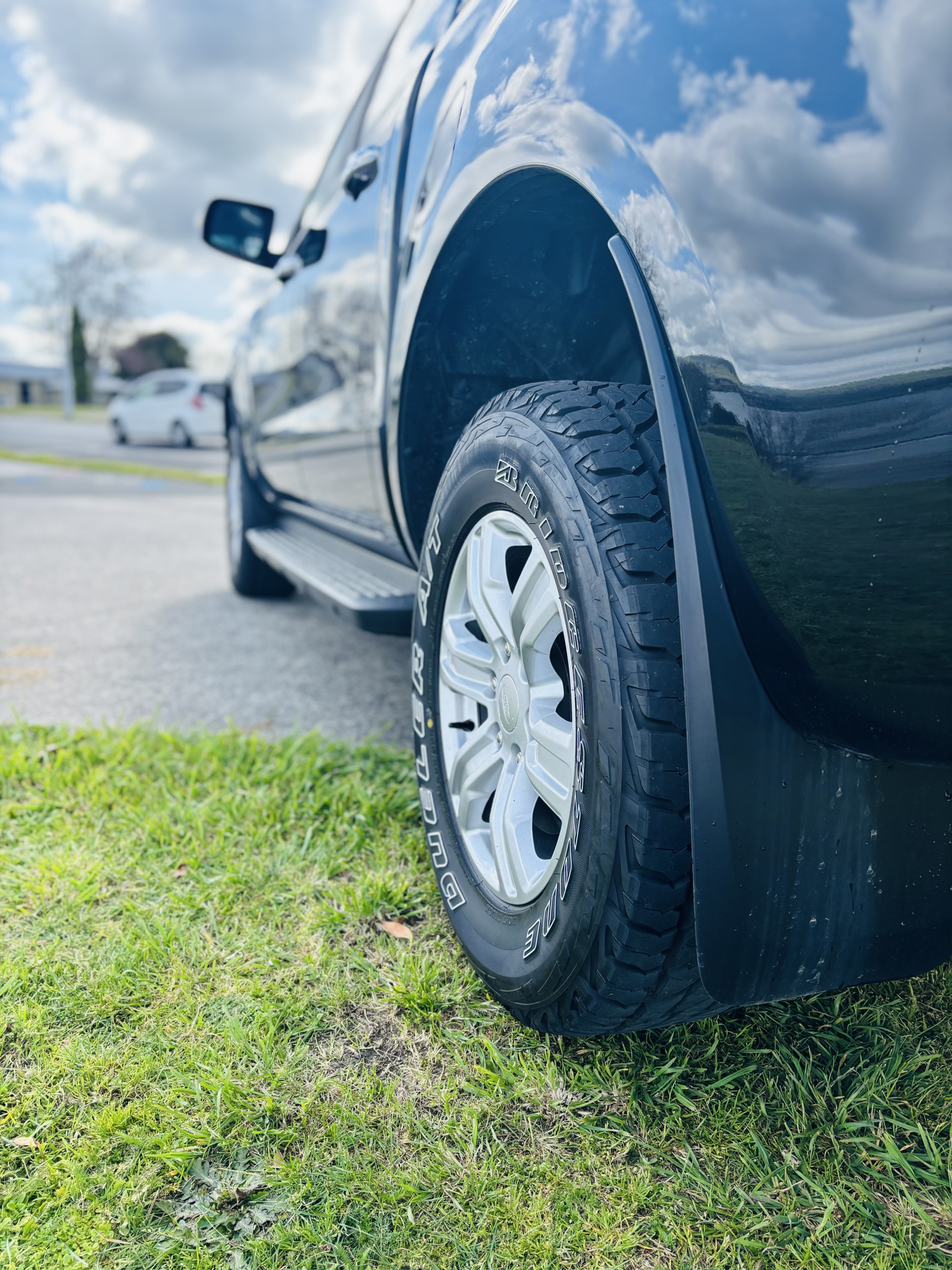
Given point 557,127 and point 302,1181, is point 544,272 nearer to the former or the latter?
point 557,127

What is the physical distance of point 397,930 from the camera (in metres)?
1.84

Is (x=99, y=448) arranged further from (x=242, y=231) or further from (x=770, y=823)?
(x=770, y=823)

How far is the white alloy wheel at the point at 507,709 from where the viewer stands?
1514 millimetres

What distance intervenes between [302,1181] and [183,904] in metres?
0.74

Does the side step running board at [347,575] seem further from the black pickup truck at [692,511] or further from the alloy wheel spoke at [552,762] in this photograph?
the alloy wheel spoke at [552,762]

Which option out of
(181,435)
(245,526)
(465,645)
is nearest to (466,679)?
(465,645)

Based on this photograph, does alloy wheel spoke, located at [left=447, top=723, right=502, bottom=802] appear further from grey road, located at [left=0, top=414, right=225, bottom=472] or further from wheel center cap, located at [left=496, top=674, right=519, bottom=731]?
grey road, located at [left=0, top=414, right=225, bottom=472]

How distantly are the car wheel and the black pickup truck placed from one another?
2073 centimetres

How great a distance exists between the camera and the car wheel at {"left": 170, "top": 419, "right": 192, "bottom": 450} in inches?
838

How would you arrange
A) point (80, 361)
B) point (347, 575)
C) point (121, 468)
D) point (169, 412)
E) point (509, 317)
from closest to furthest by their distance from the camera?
point (509, 317), point (347, 575), point (121, 468), point (169, 412), point (80, 361)

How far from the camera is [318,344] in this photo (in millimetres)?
2922

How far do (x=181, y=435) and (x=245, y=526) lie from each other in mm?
18383

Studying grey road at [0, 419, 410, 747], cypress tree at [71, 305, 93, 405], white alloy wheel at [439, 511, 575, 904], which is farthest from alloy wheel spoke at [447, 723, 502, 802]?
cypress tree at [71, 305, 93, 405]

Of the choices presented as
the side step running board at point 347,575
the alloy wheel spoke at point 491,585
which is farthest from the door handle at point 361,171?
the alloy wheel spoke at point 491,585
